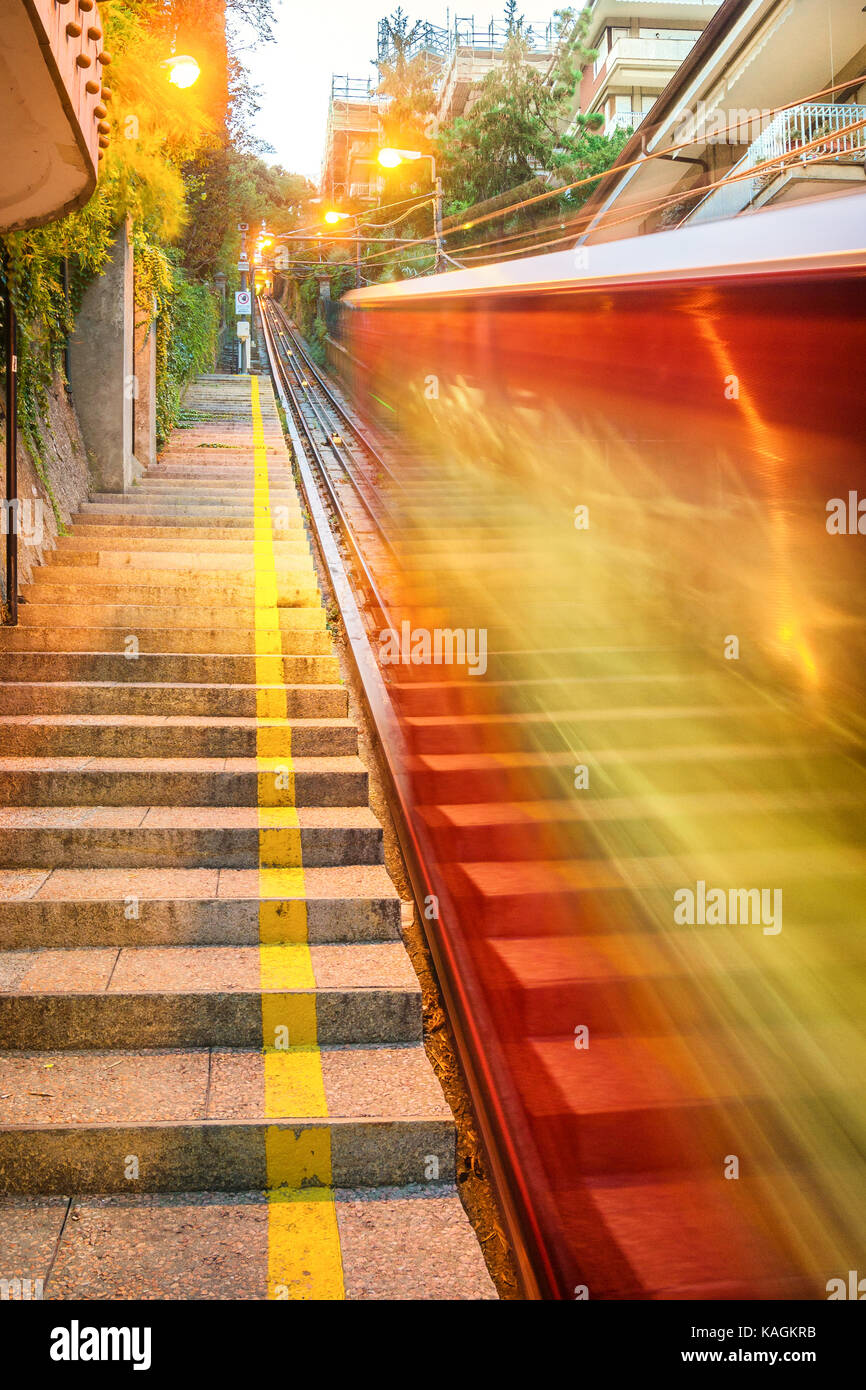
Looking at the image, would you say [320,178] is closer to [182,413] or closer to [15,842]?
[182,413]

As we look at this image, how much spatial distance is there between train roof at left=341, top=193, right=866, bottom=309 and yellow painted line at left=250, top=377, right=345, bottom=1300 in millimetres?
2555

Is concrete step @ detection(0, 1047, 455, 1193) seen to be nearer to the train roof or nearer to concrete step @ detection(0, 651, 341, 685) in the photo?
concrete step @ detection(0, 651, 341, 685)

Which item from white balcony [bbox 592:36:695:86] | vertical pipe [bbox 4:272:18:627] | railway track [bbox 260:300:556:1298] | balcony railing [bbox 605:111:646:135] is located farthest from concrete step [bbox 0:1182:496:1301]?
white balcony [bbox 592:36:695:86]

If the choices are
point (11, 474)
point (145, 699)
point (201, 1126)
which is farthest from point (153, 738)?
point (201, 1126)

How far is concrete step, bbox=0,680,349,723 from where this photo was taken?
518cm

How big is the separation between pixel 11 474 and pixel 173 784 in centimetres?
234

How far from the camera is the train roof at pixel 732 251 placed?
276 cm

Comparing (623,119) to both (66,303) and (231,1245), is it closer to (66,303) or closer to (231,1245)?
(66,303)

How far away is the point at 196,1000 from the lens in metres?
3.39

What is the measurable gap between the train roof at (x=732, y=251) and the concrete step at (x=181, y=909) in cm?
255

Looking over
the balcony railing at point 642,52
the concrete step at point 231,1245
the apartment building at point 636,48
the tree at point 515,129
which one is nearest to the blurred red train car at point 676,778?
the concrete step at point 231,1245

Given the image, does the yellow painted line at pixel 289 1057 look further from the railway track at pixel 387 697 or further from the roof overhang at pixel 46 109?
the roof overhang at pixel 46 109

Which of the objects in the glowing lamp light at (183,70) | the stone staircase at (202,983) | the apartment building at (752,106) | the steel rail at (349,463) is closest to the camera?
the stone staircase at (202,983)
